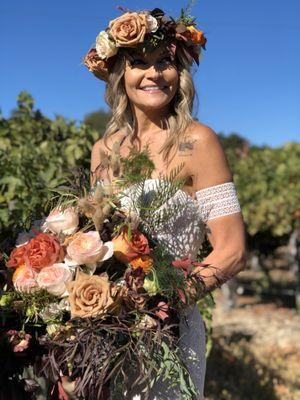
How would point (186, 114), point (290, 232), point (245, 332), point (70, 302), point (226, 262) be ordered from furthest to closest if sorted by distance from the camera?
point (290, 232), point (245, 332), point (186, 114), point (226, 262), point (70, 302)

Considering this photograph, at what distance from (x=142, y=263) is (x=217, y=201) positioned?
57cm

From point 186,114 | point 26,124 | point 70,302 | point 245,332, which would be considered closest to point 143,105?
point 186,114

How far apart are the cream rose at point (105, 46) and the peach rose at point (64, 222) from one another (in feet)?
2.98

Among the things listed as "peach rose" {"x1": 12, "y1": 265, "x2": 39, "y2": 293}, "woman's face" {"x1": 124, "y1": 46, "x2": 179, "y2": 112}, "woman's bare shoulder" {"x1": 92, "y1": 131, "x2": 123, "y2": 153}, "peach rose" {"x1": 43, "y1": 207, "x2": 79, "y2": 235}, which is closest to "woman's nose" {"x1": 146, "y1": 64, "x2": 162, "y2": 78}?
"woman's face" {"x1": 124, "y1": 46, "x2": 179, "y2": 112}

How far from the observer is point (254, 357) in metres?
6.84

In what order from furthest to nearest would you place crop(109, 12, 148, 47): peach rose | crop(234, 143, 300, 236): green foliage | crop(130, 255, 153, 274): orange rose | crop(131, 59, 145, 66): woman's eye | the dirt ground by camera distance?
crop(234, 143, 300, 236): green foliage
the dirt ground
crop(131, 59, 145, 66): woman's eye
crop(109, 12, 148, 47): peach rose
crop(130, 255, 153, 274): orange rose

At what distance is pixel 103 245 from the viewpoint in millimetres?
1758

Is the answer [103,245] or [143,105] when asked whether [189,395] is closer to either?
[103,245]

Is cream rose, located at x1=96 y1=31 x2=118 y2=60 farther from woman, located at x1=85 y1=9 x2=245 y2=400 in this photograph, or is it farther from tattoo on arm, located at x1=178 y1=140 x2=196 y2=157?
tattoo on arm, located at x1=178 y1=140 x2=196 y2=157

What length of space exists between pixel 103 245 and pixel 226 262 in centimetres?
62

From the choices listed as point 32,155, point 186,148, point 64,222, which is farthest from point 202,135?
point 32,155

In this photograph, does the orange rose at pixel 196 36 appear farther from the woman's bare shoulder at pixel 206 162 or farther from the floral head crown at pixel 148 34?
the woman's bare shoulder at pixel 206 162

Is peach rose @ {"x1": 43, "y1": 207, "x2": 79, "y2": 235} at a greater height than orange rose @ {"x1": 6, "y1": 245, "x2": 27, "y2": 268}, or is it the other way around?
peach rose @ {"x1": 43, "y1": 207, "x2": 79, "y2": 235}

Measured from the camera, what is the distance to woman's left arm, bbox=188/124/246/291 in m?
2.22
